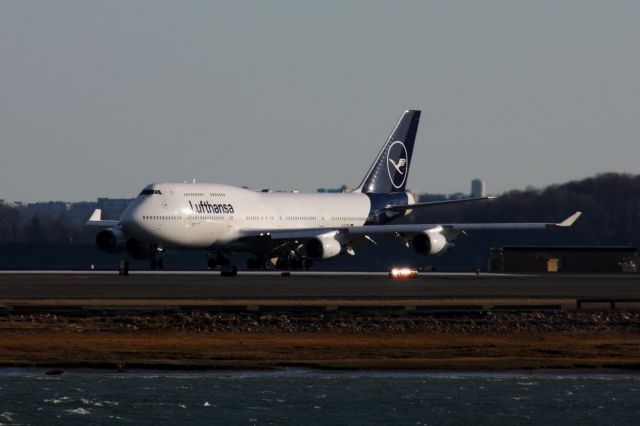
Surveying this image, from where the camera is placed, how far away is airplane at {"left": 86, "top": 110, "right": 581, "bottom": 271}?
9044 cm

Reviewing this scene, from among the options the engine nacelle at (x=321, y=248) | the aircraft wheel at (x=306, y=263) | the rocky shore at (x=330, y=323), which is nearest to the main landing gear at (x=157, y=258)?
the aircraft wheel at (x=306, y=263)

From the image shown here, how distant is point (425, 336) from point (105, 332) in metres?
9.69

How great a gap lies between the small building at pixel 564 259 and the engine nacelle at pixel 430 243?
16.4 m

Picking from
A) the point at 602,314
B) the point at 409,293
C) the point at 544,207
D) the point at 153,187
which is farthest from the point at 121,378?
the point at 544,207

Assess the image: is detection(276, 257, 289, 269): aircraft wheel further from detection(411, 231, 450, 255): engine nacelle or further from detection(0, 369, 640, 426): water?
detection(0, 369, 640, 426): water

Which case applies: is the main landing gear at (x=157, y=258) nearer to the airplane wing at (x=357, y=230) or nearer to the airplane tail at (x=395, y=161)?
the airplane wing at (x=357, y=230)

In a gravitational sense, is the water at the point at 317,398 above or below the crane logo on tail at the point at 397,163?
below

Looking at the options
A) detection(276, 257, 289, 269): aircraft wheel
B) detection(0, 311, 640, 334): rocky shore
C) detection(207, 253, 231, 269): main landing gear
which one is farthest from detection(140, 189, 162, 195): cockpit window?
detection(0, 311, 640, 334): rocky shore

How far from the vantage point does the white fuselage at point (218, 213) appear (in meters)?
89.7

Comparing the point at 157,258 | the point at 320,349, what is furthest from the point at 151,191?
the point at 320,349

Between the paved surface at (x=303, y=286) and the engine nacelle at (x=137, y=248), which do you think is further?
the engine nacelle at (x=137, y=248)

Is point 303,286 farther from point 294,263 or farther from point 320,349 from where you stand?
point 320,349

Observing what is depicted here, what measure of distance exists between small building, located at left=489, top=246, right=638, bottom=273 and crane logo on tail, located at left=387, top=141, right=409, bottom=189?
909 cm

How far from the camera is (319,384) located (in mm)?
35188
